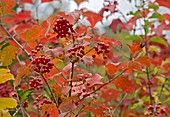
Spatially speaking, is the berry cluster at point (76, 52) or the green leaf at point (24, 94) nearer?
the berry cluster at point (76, 52)

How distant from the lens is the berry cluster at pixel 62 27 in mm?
1408

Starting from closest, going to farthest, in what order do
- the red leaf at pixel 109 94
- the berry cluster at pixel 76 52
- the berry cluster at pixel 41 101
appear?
the berry cluster at pixel 76 52 → the berry cluster at pixel 41 101 → the red leaf at pixel 109 94

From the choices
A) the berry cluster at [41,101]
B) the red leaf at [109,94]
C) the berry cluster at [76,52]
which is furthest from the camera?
the red leaf at [109,94]

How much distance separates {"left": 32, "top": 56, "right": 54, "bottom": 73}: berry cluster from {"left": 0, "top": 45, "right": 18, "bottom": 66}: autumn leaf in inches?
6.6

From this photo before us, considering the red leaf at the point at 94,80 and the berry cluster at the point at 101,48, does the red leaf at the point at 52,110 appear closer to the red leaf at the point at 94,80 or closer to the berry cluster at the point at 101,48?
the red leaf at the point at 94,80

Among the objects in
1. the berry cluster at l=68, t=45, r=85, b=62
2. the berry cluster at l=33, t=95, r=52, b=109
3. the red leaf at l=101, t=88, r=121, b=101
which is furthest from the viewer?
the red leaf at l=101, t=88, r=121, b=101

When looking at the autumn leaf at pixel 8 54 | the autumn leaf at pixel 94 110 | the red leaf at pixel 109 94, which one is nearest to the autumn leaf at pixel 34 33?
the autumn leaf at pixel 8 54

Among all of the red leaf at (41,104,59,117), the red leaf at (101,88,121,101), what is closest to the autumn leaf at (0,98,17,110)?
the red leaf at (41,104,59,117)

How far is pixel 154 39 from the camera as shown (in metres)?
2.64

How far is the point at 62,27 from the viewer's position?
1417mm

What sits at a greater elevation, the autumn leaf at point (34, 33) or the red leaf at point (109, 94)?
the autumn leaf at point (34, 33)

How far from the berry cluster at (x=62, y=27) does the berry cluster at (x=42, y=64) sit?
0.11 meters

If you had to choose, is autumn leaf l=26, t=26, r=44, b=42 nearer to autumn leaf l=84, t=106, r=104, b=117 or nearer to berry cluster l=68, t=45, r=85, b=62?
berry cluster l=68, t=45, r=85, b=62

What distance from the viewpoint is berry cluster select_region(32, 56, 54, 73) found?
1383mm
